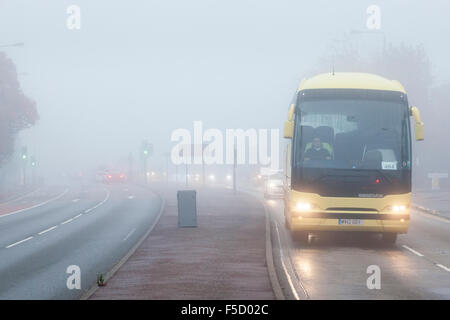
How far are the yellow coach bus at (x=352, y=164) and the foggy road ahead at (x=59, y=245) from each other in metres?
4.59

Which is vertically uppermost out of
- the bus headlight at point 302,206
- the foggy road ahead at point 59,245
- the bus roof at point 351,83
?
the bus roof at point 351,83

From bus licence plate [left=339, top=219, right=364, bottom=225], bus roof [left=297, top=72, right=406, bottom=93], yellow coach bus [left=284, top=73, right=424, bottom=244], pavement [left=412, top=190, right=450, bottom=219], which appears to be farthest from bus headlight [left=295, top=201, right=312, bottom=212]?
pavement [left=412, top=190, right=450, bottom=219]

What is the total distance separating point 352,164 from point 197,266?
15.5 feet

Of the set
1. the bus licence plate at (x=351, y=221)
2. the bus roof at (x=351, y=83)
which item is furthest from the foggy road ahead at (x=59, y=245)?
the bus roof at (x=351, y=83)

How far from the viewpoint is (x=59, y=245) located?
21.7 metres

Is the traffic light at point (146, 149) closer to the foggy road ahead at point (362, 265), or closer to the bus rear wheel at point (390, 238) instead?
the foggy road ahead at point (362, 265)

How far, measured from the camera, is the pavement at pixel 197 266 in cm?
Result: 1248

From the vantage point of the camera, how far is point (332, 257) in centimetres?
1761

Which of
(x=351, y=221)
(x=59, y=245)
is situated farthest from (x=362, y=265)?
(x=59, y=245)

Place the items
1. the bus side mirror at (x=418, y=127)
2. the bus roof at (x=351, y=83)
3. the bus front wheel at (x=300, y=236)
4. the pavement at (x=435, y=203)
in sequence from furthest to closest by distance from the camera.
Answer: the pavement at (x=435, y=203)
the bus front wheel at (x=300, y=236)
the bus roof at (x=351, y=83)
the bus side mirror at (x=418, y=127)

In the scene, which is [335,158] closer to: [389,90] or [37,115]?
[389,90]

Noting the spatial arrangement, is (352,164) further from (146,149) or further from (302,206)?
(146,149)

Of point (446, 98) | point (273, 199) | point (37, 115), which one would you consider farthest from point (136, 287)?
point (446, 98)

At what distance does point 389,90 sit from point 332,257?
4.19 meters
